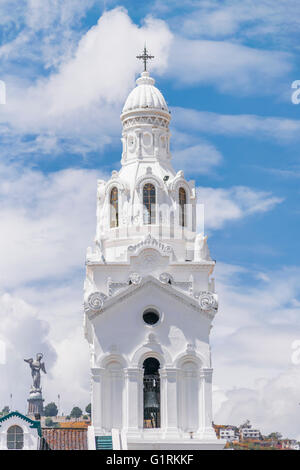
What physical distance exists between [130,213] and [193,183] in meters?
4.94

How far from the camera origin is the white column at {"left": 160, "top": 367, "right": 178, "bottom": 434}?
68.4 m

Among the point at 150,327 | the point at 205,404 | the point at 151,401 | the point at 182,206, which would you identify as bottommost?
the point at 205,404

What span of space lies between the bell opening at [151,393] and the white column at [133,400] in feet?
2.28

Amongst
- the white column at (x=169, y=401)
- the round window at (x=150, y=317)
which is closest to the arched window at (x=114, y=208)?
the round window at (x=150, y=317)

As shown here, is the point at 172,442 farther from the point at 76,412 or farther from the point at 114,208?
the point at 76,412

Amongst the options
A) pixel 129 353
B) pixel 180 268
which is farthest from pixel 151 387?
pixel 180 268

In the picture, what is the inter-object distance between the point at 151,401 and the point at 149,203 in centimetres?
1270

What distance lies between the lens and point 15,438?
6359 cm

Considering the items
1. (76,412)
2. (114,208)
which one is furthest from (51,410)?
(114,208)

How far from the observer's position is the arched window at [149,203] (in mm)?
73188

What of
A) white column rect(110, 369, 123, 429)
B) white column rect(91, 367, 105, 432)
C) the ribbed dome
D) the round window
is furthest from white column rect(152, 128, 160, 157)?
white column rect(91, 367, 105, 432)

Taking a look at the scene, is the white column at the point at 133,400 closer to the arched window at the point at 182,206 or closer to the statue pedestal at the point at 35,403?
the arched window at the point at 182,206

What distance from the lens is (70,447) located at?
65875 mm

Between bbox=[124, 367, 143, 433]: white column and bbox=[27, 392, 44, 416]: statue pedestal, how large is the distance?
35.9 metres
